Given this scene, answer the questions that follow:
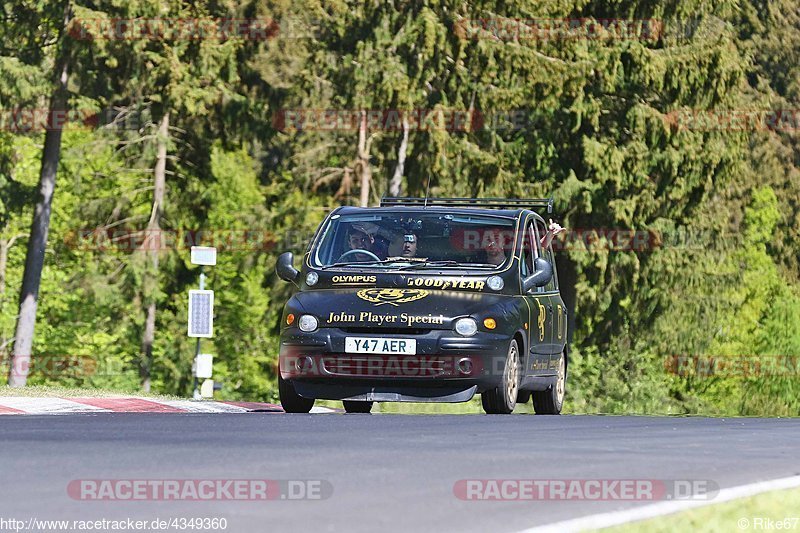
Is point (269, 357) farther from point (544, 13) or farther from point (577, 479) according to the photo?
point (577, 479)

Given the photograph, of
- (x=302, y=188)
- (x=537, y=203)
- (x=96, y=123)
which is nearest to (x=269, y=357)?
(x=302, y=188)

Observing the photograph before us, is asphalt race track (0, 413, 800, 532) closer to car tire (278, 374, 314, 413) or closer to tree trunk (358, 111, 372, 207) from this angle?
car tire (278, 374, 314, 413)

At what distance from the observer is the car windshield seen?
17.3 meters

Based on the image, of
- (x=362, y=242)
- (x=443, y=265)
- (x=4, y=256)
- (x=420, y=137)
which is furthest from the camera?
(x=4, y=256)

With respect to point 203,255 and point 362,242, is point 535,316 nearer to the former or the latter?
point 362,242

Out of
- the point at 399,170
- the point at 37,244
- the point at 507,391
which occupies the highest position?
the point at 399,170

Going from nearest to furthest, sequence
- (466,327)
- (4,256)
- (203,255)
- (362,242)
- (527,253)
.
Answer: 1. (466,327)
2. (362,242)
3. (527,253)
4. (203,255)
5. (4,256)

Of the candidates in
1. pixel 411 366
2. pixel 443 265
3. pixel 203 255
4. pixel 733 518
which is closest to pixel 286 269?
pixel 443 265

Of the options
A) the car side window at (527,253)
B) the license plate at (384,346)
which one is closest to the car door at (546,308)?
the car side window at (527,253)

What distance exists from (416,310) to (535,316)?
1.85 m

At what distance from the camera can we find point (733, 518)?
27.0 ft

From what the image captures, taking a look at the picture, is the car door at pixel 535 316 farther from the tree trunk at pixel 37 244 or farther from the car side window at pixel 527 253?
the tree trunk at pixel 37 244

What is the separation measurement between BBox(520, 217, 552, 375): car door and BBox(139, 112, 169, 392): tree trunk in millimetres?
33316

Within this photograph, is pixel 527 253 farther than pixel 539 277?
Yes
